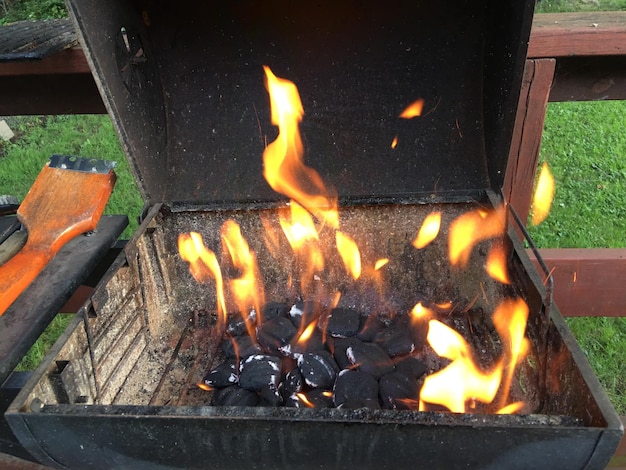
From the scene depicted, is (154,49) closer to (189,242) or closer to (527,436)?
(189,242)

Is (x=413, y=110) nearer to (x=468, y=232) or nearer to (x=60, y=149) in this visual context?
(x=468, y=232)

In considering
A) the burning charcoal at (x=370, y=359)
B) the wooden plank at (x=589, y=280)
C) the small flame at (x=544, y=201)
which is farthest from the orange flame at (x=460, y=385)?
the small flame at (x=544, y=201)

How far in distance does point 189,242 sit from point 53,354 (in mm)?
852

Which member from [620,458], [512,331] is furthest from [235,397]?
[620,458]

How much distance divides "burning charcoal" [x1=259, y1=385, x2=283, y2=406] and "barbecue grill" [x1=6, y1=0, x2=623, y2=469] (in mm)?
182

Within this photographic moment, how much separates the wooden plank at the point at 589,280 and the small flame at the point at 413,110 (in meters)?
0.75

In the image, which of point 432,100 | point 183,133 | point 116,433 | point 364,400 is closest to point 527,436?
point 364,400

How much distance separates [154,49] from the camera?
2012 mm

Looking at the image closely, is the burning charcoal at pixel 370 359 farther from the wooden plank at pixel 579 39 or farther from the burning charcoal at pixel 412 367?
the wooden plank at pixel 579 39

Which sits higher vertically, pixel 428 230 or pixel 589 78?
pixel 589 78

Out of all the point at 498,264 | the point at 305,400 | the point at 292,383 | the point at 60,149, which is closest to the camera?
the point at 305,400

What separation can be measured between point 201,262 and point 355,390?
82cm

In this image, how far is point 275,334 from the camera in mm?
1969

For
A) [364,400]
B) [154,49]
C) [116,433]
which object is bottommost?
[364,400]
